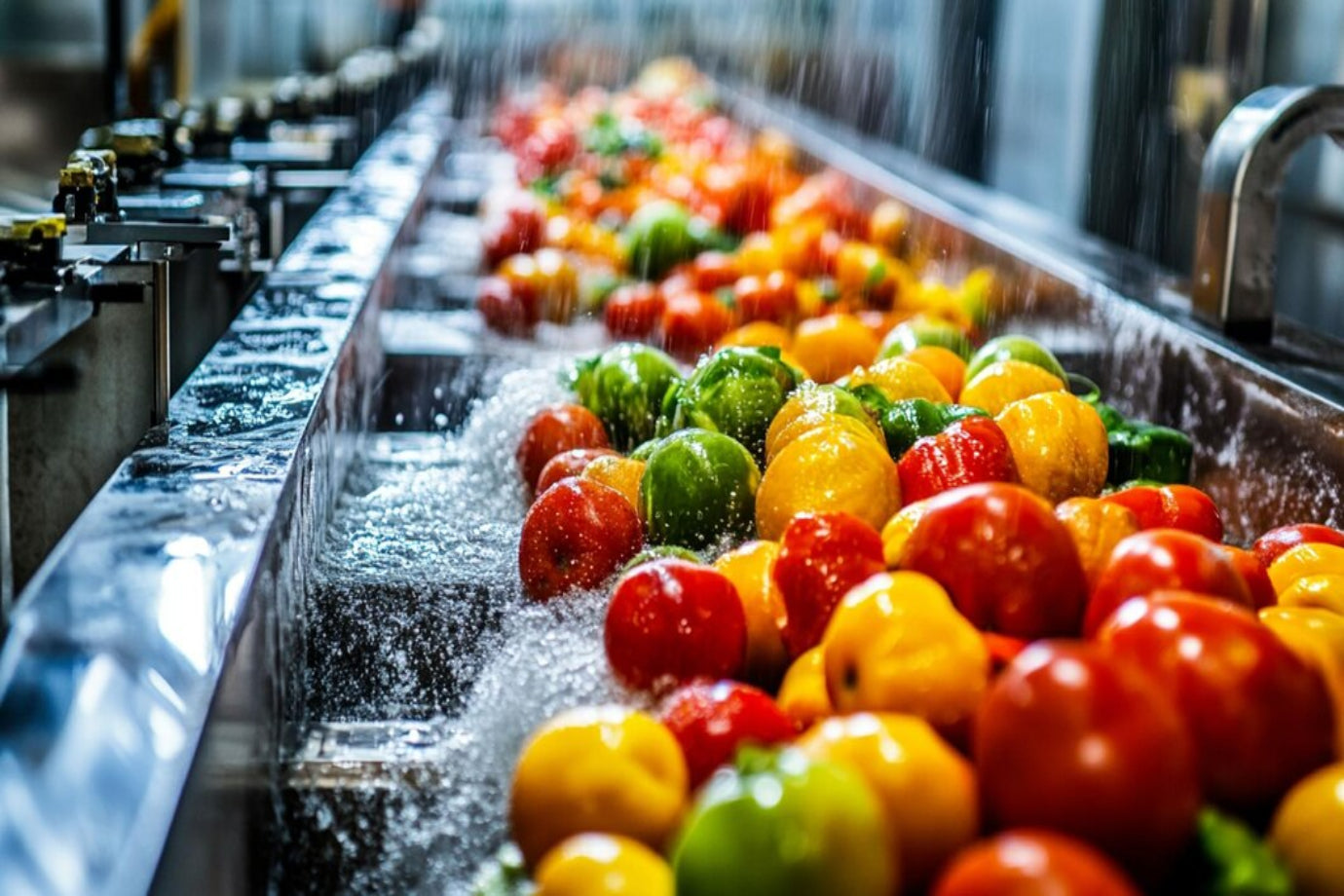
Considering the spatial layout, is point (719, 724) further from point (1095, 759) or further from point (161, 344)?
point (161, 344)

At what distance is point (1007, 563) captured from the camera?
1314 mm

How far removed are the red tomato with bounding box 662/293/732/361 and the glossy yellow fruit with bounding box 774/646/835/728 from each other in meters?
2.09

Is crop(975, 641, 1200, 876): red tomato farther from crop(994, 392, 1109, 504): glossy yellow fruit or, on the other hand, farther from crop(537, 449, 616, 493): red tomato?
crop(537, 449, 616, 493): red tomato

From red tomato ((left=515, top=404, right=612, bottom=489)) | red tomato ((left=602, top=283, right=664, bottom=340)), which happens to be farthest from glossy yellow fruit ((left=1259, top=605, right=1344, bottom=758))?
red tomato ((left=602, top=283, right=664, bottom=340))

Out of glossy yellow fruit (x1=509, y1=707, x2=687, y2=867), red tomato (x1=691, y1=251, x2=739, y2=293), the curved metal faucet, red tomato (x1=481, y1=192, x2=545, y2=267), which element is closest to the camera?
glossy yellow fruit (x1=509, y1=707, x2=687, y2=867)

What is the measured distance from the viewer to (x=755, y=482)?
6.36 feet

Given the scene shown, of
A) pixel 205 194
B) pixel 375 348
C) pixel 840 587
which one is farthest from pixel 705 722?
pixel 375 348

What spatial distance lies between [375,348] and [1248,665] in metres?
2.41

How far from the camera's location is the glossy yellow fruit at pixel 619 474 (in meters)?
2.03

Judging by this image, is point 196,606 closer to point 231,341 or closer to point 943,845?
point 943,845

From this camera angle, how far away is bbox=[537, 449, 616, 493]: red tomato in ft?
7.06

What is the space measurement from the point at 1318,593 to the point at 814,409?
641mm

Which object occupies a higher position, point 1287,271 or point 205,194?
point 205,194

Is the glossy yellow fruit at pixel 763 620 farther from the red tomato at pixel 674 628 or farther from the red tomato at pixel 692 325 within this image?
the red tomato at pixel 692 325
